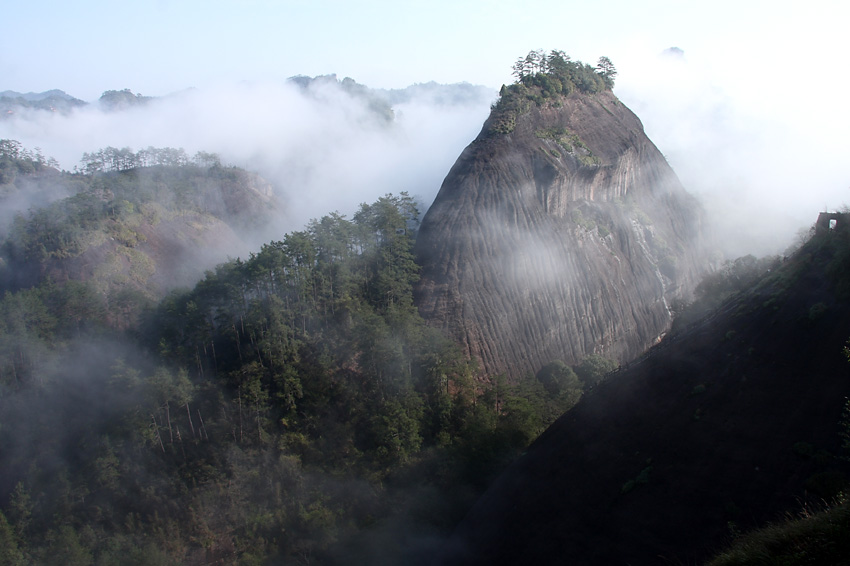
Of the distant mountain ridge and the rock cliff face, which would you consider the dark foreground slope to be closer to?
the rock cliff face

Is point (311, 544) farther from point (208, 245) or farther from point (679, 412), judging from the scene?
point (208, 245)

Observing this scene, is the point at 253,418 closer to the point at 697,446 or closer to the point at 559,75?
the point at 697,446

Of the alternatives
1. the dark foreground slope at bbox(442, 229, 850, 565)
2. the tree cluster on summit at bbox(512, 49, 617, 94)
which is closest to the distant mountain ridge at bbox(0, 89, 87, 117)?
the tree cluster on summit at bbox(512, 49, 617, 94)

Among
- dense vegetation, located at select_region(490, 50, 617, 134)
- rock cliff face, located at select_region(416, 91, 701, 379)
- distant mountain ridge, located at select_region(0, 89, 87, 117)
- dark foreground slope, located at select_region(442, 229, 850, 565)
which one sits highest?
distant mountain ridge, located at select_region(0, 89, 87, 117)

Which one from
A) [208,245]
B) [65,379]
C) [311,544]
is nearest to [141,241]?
[208,245]

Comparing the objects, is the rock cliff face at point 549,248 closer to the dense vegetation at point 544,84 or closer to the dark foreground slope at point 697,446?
the dense vegetation at point 544,84

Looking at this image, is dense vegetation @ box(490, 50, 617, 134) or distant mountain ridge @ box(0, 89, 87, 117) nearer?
dense vegetation @ box(490, 50, 617, 134)
